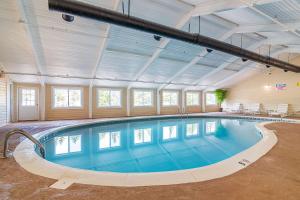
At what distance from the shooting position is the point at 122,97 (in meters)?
11.1

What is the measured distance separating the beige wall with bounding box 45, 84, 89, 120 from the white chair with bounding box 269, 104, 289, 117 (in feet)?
40.4

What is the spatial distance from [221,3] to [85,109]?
8.31 meters

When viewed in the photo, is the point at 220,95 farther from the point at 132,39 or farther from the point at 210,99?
the point at 132,39

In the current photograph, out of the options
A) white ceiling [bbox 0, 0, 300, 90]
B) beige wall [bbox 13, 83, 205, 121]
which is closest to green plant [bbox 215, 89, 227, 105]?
white ceiling [bbox 0, 0, 300, 90]

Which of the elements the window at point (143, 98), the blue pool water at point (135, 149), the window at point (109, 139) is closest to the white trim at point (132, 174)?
the blue pool water at point (135, 149)

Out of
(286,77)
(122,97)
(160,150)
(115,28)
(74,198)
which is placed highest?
(115,28)

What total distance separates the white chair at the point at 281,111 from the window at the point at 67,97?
12.7 metres

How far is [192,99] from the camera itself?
563 inches

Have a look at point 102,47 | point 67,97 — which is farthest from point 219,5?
point 67,97

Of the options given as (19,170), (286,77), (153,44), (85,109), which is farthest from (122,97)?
(286,77)

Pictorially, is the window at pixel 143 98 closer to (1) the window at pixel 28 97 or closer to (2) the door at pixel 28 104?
(2) the door at pixel 28 104

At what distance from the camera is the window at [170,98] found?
12.8 meters

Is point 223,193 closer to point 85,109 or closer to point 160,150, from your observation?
point 160,150

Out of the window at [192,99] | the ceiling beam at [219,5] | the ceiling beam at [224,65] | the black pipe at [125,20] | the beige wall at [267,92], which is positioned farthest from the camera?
the window at [192,99]
